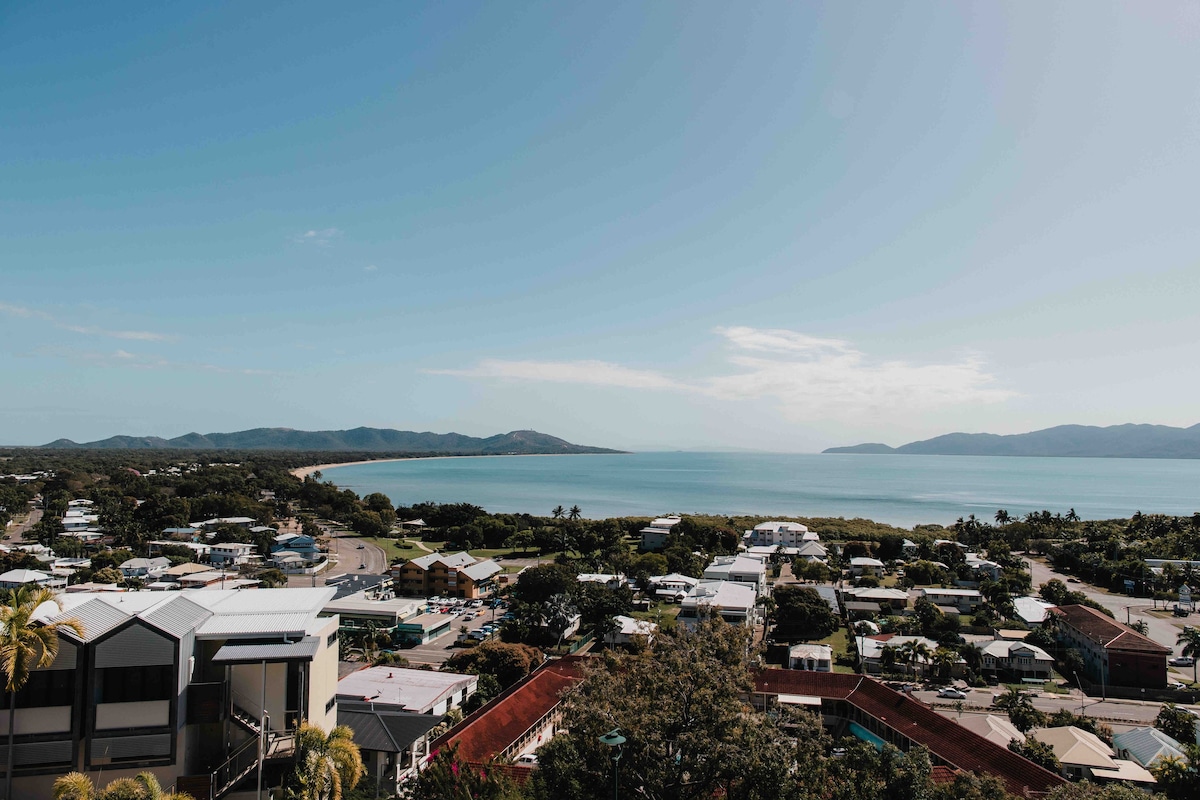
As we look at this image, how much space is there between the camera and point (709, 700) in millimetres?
10852

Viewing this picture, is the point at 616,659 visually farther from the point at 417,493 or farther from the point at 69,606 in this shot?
the point at 417,493

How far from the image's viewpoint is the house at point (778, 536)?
59062 millimetres

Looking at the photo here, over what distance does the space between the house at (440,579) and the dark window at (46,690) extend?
1287 inches

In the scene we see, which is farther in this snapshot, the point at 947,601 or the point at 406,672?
the point at 947,601

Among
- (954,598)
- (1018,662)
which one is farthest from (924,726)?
(954,598)

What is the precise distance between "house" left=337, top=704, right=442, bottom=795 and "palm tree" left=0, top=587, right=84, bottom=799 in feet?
25.0

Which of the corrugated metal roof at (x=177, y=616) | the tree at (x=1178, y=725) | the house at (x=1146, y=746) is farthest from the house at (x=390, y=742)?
the tree at (x=1178, y=725)

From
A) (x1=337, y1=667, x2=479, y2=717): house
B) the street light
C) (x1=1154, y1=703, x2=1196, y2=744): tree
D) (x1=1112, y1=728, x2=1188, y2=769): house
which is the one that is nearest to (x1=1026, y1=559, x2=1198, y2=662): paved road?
(x1=1154, y1=703, x2=1196, y2=744): tree

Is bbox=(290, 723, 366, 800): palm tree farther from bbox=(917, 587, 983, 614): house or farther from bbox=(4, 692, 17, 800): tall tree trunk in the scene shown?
bbox=(917, 587, 983, 614): house

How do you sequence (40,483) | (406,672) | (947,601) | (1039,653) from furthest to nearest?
(40,483), (947,601), (1039,653), (406,672)

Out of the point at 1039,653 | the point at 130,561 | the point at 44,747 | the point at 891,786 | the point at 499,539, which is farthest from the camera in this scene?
the point at 499,539

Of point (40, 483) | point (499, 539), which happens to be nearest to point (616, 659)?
point (499, 539)

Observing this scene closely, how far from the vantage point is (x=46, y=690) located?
33.0 ft

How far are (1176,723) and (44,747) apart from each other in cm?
2798
